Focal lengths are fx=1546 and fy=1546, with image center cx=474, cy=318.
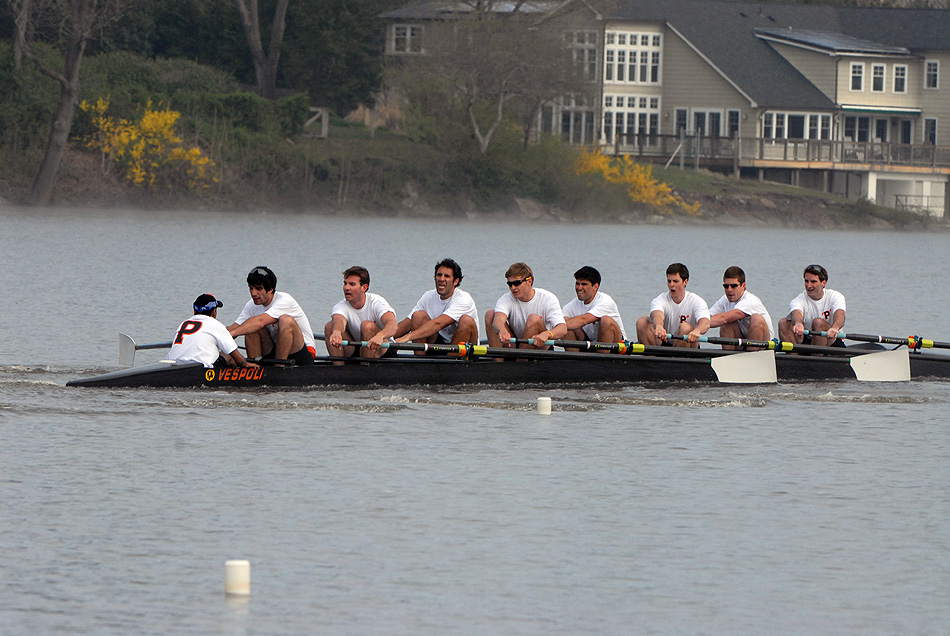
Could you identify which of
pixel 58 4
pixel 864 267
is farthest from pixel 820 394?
pixel 58 4

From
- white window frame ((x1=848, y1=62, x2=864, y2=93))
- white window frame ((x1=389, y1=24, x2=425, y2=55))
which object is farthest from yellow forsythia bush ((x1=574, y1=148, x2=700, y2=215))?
white window frame ((x1=848, y1=62, x2=864, y2=93))

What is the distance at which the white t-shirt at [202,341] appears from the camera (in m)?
15.0

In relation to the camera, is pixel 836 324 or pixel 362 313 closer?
pixel 362 313

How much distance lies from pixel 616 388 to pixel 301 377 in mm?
3708

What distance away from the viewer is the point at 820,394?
17469 mm

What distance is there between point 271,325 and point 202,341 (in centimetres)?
78

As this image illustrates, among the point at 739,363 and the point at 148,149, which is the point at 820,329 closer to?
the point at 739,363

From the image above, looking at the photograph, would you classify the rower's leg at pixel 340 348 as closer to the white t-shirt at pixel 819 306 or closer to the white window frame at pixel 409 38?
the white t-shirt at pixel 819 306

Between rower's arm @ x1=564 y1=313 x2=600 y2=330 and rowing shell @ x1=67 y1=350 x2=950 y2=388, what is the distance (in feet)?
1.21

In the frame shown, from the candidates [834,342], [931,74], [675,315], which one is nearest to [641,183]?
[931,74]

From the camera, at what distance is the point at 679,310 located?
1761 cm

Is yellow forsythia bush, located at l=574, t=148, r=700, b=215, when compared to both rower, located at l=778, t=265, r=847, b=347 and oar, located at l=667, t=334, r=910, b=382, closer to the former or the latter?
rower, located at l=778, t=265, r=847, b=347

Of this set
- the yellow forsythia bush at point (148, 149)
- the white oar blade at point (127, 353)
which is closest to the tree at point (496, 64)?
the yellow forsythia bush at point (148, 149)

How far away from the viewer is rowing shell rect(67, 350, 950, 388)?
15.4m
